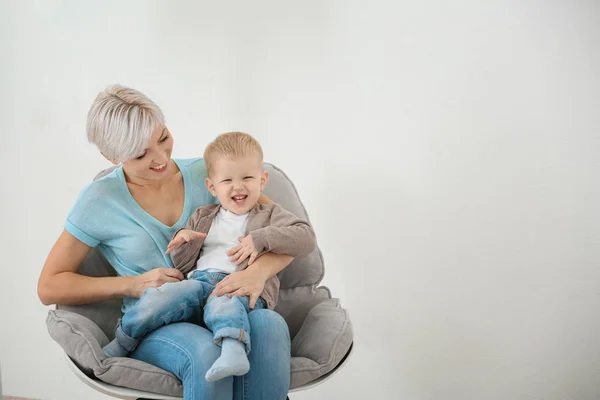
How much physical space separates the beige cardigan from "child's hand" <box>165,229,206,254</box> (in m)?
0.03

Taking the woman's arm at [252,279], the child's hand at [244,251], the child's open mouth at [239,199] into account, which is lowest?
the woman's arm at [252,279]

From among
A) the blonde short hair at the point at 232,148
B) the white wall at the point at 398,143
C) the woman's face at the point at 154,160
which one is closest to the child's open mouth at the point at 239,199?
the blonde short hair at the point at 232,148

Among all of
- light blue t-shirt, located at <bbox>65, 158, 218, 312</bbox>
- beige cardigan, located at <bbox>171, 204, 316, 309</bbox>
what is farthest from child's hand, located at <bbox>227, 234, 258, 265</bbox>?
light blue t-shirt, located at <bbox>65, 158, 218, 312</bbox>

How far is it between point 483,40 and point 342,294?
1.12 metres

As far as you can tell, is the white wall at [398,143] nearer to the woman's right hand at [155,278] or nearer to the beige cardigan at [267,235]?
the beige cardigan at [267,235]

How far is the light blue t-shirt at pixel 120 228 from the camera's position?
1.90 metres

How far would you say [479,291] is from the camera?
2.62 m

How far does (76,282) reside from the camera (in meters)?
1.86

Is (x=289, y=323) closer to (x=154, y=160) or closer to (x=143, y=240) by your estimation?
(x=143, y=240)

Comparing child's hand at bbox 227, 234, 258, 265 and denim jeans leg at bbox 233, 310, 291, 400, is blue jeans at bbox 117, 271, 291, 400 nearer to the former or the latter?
denim jeans leg at bbox 233, 310, 291, 400

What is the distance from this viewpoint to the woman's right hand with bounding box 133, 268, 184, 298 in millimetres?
1823

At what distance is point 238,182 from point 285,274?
0.37m

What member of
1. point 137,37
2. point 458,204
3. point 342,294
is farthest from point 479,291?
point 137,37

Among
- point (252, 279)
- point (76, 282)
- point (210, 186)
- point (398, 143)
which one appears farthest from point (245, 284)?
point (398, 143)
